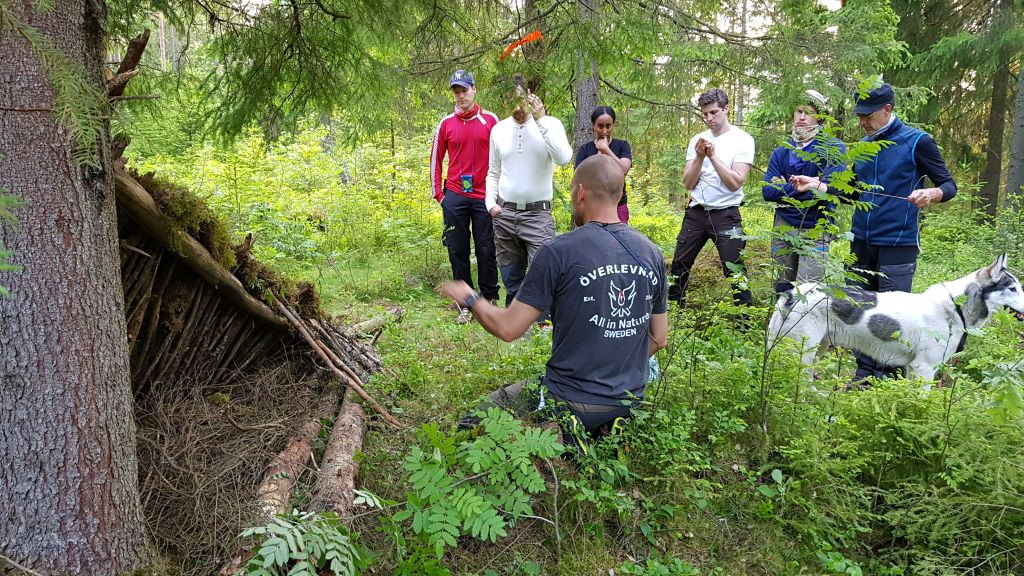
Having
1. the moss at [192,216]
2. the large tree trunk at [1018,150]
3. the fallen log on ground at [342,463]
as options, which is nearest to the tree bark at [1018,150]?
the large tree trunk at [1018,150]

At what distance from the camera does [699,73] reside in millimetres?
7195

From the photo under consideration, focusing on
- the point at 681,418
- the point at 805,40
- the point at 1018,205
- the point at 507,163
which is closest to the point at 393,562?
the point at 681,418

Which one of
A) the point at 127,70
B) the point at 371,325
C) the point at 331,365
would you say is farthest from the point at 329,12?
the point at 371,325

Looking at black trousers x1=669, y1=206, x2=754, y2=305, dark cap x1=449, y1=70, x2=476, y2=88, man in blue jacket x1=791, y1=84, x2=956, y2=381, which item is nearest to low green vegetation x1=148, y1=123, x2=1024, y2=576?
man in blue jacket x1=791, y1=84, x2=956, y2=381

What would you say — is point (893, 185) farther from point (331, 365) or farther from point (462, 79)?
point (331, 365)

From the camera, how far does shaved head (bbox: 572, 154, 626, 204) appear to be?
2.97m

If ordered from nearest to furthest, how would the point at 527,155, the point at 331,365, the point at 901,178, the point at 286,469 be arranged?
the point at 286,469
the point at 331,365
the point at 901,178
the point at 527,155

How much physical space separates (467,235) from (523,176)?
1026mm

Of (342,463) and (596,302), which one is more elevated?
(596,302)

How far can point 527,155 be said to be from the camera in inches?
212

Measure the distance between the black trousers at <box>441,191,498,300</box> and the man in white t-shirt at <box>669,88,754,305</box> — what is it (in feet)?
6.22

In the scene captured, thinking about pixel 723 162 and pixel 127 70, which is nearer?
pixel 127 70

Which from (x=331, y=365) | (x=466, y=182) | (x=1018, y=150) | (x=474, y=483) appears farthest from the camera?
(x=1018, y=150)

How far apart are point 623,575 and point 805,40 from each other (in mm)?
6005
